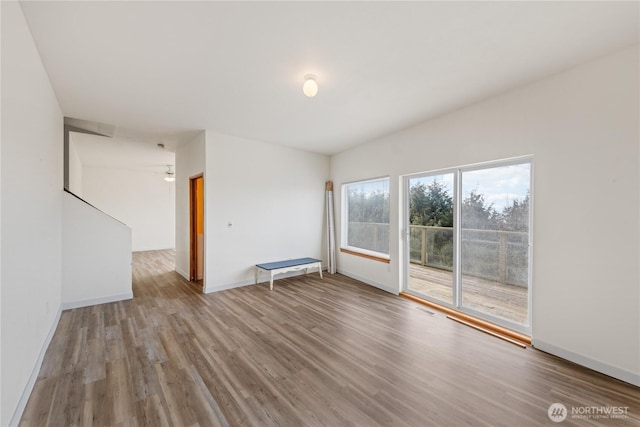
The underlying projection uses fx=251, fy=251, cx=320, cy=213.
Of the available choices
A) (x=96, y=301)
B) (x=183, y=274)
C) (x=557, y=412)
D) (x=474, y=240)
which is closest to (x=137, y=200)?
(x=183, y=274)

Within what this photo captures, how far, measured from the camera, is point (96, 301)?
3.64 m

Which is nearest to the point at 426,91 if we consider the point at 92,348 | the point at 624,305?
the point at 624,305

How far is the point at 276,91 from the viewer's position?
2.79 m

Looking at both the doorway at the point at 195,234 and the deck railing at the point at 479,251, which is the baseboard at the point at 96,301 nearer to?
the doorway at the point at 195,234

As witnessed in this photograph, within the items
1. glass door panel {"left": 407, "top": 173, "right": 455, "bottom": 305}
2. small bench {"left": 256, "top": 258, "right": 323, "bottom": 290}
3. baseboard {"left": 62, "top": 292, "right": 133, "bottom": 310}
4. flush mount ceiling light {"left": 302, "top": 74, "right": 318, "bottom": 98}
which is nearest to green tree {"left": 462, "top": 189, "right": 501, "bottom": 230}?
glass door panel {"left": 407, "top": 173, "right": 455, "bottom": 305}

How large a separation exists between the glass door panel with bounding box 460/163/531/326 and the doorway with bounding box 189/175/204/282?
4487 mm

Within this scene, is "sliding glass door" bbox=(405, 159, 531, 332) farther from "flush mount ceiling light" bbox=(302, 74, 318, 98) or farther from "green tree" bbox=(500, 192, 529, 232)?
"flush mount ceiling light" bbox=(302, 74, 318, 98)

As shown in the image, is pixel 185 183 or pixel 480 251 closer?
pixel 480 251

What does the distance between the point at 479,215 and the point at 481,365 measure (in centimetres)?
A: 171

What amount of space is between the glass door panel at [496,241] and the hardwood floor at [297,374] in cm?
48

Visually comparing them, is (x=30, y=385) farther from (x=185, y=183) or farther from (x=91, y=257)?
(x=185, y=183)

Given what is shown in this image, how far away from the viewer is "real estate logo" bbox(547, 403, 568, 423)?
65.7 inches

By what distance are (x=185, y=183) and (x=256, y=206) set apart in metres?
1.60

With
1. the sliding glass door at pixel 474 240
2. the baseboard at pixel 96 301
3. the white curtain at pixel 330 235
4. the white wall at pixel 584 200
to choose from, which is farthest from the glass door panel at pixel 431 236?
the baseboard at pixel 96 301
